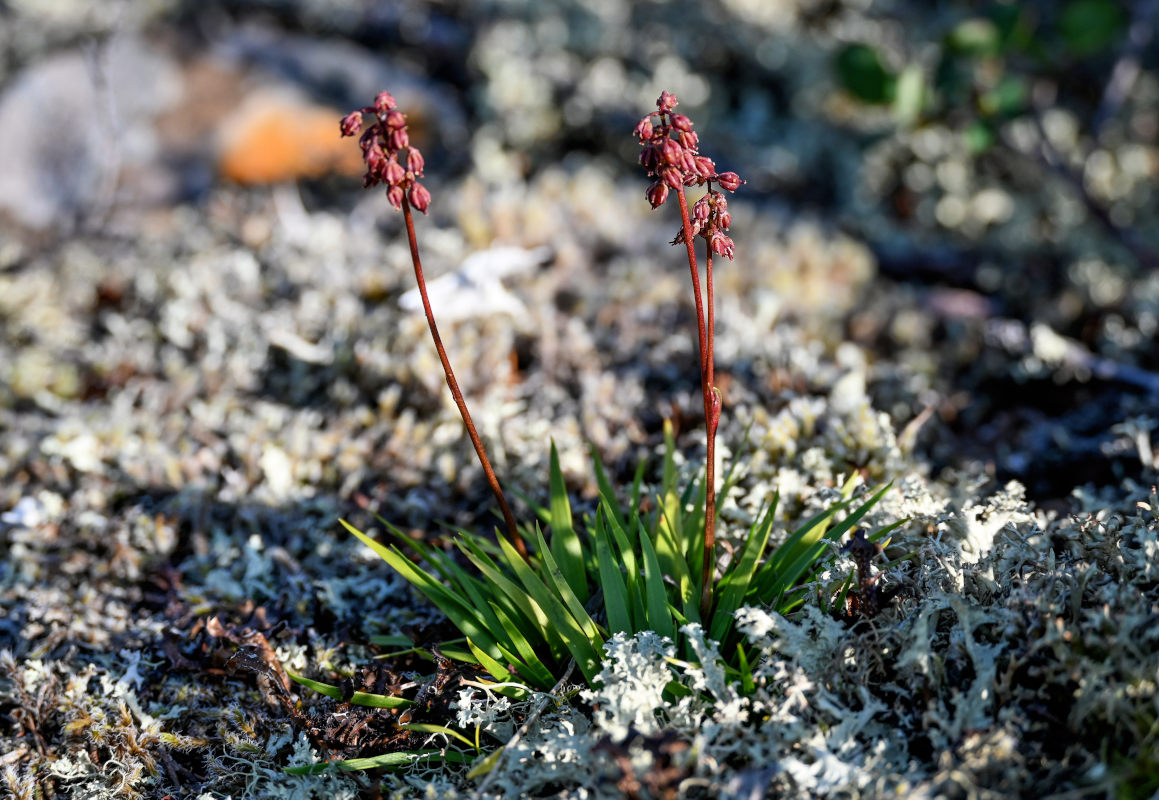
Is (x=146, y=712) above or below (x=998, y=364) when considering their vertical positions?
below

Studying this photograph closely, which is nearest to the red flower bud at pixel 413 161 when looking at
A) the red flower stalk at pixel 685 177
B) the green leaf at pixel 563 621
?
the red flower stalk at pixel 685 177

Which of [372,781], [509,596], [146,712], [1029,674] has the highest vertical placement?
[509,596]

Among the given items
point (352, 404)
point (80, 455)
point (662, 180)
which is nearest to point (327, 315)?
point (352, 404)

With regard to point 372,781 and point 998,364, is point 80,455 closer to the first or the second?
point 372,781

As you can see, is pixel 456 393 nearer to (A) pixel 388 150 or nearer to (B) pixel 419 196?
(B) pixel 419 196

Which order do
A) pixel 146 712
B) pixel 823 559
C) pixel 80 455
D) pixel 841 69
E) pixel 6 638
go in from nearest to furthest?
pixel 823 559 < pixel 146 712 < pixel 6 638 < pixel 80 455 < pixel 841 69

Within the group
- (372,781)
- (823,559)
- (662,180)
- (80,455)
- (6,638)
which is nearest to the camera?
(662,180)

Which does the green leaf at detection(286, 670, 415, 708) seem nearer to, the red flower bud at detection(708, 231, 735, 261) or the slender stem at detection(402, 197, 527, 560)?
the slender stem at detection(402, 197, 527, 560)
